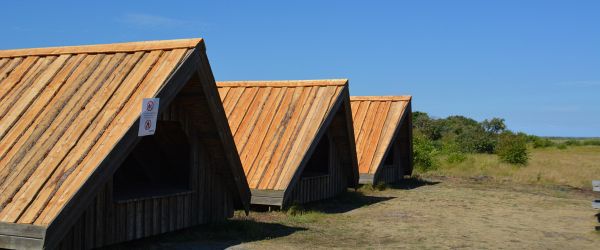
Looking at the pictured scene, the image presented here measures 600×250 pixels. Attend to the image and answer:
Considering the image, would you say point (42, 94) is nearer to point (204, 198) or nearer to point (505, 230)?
point (204, 198)

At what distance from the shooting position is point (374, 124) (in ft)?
77.1

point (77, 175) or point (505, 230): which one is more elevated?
point (77, 175)

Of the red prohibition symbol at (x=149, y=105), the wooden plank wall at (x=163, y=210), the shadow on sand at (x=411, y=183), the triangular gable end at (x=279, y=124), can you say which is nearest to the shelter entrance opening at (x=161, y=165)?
the wooden plank wall at (x=163, y=210)

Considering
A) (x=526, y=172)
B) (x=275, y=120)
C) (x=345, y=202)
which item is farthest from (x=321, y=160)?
(x=526, y=172)

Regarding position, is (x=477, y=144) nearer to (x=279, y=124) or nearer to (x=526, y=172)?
(x=526, y=172)

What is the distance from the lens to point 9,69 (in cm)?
1128

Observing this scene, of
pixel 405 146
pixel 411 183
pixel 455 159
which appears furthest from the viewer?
pixel 455 159

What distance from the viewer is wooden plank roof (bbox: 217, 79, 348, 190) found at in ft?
49.7

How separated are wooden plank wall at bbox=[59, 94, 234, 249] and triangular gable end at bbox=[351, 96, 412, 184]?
32.5 feet

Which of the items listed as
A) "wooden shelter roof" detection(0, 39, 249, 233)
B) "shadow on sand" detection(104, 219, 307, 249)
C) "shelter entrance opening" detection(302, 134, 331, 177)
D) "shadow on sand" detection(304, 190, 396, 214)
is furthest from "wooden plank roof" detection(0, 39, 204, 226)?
"shelter entrance opening" detection(302, 134, 331, 177)

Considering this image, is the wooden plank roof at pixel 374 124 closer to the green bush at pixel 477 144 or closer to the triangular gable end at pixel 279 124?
the triangular gable end at pixel 279 124

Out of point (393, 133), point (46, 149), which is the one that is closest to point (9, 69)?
point (46, 149)

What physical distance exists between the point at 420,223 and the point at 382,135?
8.25m

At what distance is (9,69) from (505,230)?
10.3 meters
